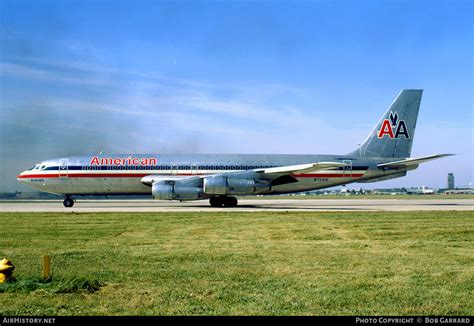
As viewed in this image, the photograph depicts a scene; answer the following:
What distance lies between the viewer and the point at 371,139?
3903 centimetres

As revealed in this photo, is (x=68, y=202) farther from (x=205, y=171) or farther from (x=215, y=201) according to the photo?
(x=215, y=201)

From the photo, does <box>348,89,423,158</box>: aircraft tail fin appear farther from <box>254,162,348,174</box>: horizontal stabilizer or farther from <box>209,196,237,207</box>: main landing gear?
<box>209,196,237,207</box>: main landing gear

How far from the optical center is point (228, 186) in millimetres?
34000

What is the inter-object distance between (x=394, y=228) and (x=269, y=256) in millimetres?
7987

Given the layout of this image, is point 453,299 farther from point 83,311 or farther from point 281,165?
point 281,165

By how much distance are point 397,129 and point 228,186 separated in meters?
15.0

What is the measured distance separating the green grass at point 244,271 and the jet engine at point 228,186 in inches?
633

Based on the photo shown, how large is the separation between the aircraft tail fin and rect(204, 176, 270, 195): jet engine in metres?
10.4

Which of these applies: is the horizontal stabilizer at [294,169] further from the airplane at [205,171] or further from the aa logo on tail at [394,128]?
the aa logo on tail at [394,128]

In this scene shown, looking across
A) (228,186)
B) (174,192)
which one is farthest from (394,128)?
(174,192)

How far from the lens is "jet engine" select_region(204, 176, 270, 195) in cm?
3384

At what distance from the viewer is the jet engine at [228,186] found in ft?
111

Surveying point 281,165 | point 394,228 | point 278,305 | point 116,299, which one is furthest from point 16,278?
point 281,165


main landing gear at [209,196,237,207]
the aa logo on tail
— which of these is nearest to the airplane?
main landing gear at [209,196,237,207]
